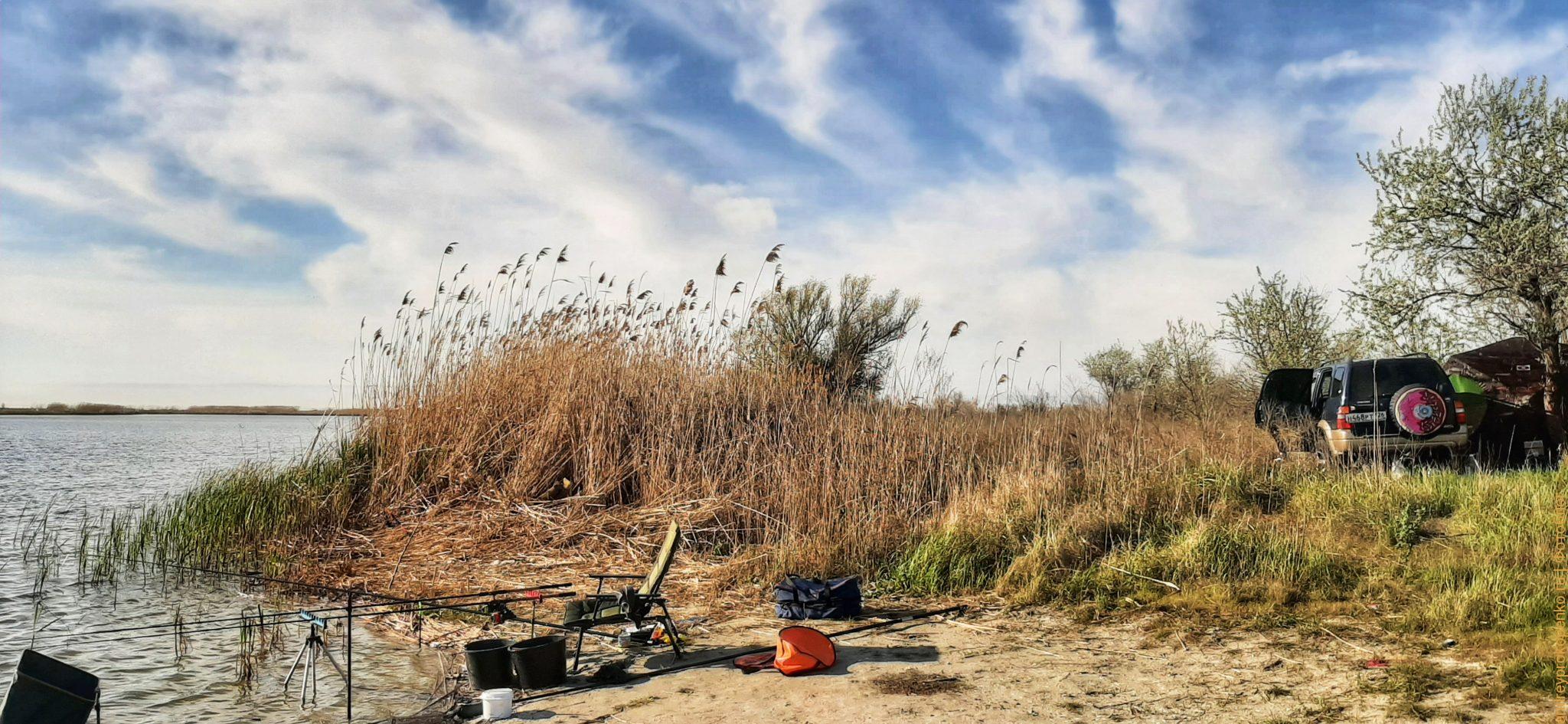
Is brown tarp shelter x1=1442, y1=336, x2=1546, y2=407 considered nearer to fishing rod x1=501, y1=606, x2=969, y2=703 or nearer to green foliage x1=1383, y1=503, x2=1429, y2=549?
green foliage x1=1383, y1=503, x2=1429, y2=549

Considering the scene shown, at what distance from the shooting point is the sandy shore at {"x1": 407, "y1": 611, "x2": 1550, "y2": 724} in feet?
14.4

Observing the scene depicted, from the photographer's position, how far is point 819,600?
6355 mm

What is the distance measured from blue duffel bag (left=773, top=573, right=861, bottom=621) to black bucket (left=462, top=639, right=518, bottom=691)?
79.2 inches

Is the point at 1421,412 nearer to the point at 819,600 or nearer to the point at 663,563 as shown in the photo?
the point at 819,600

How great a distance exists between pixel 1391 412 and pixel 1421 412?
0.27m

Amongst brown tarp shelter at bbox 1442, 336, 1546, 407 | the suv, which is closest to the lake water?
the suv

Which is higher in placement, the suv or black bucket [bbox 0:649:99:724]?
the suv

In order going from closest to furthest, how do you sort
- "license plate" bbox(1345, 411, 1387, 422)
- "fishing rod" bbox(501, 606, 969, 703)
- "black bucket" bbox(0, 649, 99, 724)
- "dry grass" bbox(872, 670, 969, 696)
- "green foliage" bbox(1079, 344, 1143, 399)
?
"black bucket" bbox(0, 649, 99, 724) < "dry grass" bbox(872, 670, 969, 696) < "fishing rod" bbox(501, 606, 969, 703) < "license plate" bbox(1345, 411, 1387, 422) < "green foliage" bbox(1079, 344, 1143, 399)

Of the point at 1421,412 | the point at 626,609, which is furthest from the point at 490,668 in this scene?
the point at 1421,412

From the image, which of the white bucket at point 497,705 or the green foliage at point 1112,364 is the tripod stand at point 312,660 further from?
the green foliage at point 1112,364

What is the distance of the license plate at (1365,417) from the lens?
33.6 ft

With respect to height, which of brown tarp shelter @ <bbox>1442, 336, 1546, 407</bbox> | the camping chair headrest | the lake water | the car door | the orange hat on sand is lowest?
the lake water

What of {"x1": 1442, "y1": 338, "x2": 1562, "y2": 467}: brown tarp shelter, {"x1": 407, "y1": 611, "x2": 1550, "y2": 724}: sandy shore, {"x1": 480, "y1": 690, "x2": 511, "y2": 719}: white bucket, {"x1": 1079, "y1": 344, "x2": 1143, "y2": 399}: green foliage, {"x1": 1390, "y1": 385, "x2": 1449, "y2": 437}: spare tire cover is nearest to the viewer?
{"x1": 407, "y1": 611, "x2": 1550, "y2": 724}: sandy shore

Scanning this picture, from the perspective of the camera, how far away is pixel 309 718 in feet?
16.6
